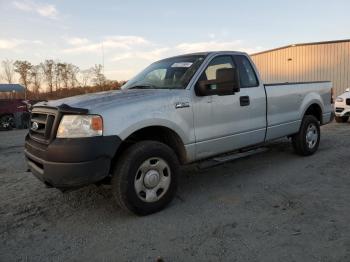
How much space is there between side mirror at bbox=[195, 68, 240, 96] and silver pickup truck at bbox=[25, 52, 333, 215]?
12 mm

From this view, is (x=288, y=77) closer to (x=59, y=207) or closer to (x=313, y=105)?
(x=313, y=105)

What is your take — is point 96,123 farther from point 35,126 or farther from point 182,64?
point 182,64

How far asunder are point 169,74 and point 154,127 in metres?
1.06

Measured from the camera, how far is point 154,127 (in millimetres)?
4359

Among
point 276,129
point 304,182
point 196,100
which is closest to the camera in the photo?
point 196,100

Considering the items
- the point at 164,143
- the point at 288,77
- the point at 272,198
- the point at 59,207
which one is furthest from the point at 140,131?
the point at 288,77

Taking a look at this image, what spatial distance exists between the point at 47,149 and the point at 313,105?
5.25 metres

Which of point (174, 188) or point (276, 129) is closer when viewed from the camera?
point (174, 188)

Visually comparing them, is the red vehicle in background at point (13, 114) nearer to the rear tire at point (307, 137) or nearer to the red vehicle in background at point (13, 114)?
the red vehicle in background at point (13, 114)

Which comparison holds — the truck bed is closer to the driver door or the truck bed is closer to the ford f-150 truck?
the driver door

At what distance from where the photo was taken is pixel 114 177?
13.0 ft

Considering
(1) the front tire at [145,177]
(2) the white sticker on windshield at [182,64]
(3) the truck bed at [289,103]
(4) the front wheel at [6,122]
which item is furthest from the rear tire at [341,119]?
(4) the front wheel at [6,122]

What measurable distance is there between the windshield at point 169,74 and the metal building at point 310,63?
69.0 feet

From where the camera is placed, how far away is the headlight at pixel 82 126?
12.3 ft
